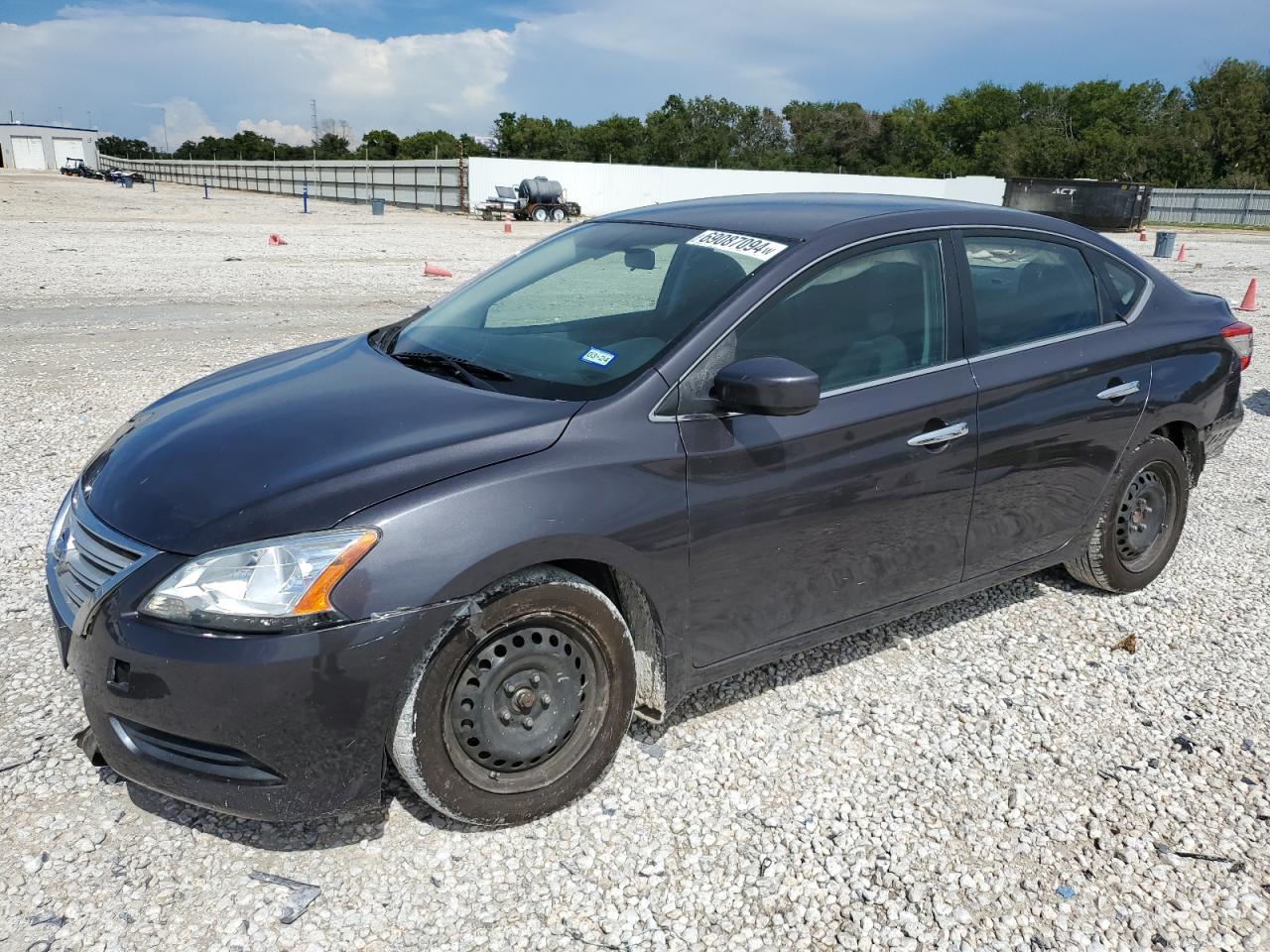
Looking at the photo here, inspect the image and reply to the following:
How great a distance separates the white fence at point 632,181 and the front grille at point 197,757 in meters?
46.4

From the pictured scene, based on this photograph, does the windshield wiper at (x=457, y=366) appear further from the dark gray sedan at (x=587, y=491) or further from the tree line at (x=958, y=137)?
the tree line at (x=958, y=137)

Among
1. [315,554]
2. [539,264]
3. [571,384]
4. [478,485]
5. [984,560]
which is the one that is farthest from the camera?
[539,264]

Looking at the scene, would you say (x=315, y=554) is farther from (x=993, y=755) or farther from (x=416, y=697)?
(x=993, y=755)

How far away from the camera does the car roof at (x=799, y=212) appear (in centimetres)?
351

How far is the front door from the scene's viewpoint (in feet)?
9.85

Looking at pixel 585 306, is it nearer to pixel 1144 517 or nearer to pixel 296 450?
pixel 296 450

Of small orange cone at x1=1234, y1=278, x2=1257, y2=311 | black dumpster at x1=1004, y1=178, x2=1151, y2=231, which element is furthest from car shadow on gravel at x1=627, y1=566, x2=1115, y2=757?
black dumpster at x1=1004, y1=178, x2=1151, y2=231

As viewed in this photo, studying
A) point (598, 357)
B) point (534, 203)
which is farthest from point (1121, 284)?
point (534, 203)

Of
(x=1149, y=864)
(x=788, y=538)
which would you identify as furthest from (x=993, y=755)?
(x=788, y=538)

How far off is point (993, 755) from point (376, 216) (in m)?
42.2

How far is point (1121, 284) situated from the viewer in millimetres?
4301

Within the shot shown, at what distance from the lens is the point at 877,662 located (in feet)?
12.8

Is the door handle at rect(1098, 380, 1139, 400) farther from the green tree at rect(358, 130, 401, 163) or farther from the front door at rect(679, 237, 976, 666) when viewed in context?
the green tree at rect(358, 130, 401, 163)

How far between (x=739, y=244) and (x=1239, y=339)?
9.12 ft
